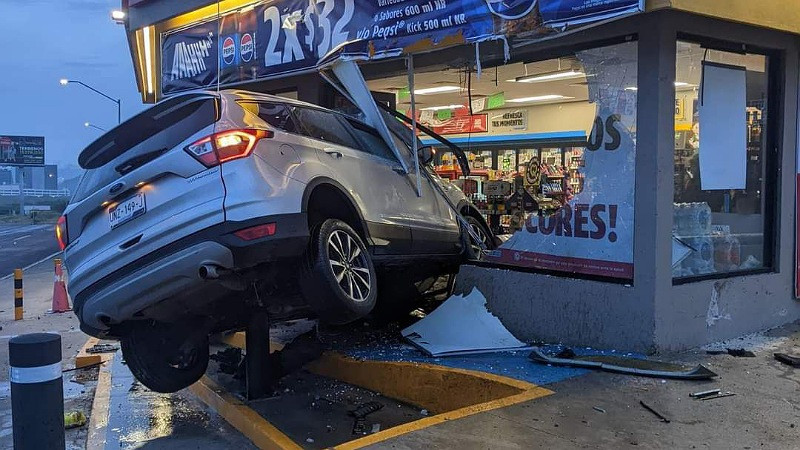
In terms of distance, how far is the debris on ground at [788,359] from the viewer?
5.89 metres

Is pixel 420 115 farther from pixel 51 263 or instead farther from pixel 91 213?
pixel 51 263

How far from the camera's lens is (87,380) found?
7656 mm

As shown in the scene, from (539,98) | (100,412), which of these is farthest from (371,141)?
(539,98)

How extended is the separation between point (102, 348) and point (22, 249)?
18739mm

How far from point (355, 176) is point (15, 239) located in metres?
29.0

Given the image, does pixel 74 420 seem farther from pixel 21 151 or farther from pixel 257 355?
pixel 21 151

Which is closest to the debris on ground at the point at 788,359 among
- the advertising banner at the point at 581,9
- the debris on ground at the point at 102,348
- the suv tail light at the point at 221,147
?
the advertising banner at the point at 581,9

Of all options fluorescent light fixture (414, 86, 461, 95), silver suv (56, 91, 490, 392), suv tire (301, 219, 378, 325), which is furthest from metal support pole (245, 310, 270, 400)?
fluorescent light fixture (414, 86, 461, 95)

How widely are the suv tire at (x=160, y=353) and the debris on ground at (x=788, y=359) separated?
4.94 metres

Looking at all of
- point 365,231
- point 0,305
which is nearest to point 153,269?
point 365,231

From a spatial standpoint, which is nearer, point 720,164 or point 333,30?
point 720,164

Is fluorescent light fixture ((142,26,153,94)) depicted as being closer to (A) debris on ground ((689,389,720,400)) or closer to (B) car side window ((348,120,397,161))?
(B) car side window ((348,120,397,161))

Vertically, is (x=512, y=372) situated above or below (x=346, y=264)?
below

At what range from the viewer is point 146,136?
17.6 ft
